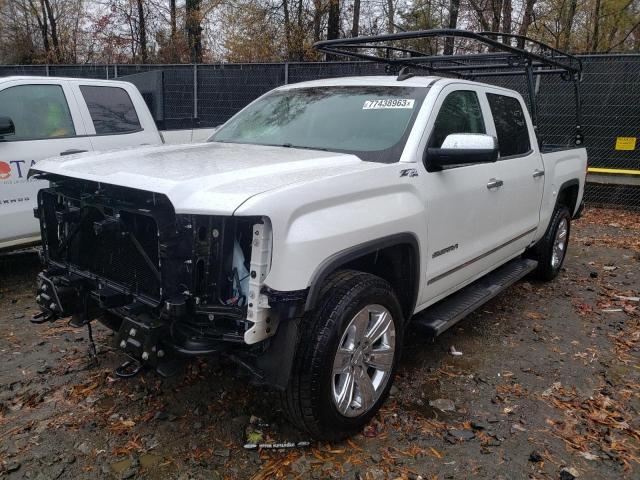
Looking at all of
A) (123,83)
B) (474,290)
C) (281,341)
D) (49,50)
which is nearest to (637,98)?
(474,290)

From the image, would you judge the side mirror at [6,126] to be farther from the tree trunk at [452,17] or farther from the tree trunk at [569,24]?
the tree trunk at [569,24]

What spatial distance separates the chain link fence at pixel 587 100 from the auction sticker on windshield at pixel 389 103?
508 centimetres

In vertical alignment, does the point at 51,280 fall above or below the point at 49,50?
below

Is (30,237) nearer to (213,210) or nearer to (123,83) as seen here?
(123,83)

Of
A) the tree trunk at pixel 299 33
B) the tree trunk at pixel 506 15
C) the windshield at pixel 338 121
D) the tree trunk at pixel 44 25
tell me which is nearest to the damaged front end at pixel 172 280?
the windshield at pixel 338 121

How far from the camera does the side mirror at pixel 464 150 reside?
3.07m

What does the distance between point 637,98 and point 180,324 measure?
9722 millimetres

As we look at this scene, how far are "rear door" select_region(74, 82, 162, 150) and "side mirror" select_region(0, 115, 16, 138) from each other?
0.86 meters

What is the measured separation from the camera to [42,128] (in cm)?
521

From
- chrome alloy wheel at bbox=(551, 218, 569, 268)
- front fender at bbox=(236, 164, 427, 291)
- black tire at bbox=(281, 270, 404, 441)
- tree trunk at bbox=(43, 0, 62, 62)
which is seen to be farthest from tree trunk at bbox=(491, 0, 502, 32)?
tree trunk at bbox=(43, 0, 62, 62)

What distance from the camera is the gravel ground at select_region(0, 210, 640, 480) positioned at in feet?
8.86

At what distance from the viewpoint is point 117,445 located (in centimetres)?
279

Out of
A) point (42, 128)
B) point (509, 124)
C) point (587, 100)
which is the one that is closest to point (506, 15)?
point (587, 100)

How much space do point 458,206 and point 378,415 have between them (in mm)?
1439
